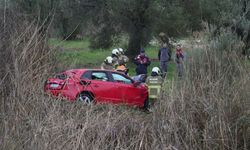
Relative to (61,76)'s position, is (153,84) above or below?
below

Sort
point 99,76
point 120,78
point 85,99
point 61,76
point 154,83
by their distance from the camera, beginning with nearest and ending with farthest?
point 61,76 → point 85,99 → point 154,83 → point 99,76 → point 120,78

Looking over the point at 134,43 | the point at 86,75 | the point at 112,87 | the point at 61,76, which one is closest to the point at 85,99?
the point at 61,76

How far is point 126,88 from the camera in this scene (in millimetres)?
15320

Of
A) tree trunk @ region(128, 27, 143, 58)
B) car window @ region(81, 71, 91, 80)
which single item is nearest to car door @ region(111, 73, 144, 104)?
car window @ region(81, 71, 91, 80)

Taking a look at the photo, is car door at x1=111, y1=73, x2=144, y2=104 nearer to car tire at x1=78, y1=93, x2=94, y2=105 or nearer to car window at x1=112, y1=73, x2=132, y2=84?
car window at x1=112, y1=73, x2=132, y2=84

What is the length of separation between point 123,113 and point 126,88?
6.07m

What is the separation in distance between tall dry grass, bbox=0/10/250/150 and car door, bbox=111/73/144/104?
18.6 ft

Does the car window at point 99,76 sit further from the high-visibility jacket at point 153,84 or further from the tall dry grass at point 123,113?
the tall dry grass at point 123,113

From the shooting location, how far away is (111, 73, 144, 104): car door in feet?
49.0

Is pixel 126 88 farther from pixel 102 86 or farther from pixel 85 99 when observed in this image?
pixel 85 99

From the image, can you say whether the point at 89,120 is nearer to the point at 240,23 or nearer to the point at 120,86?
the point at 240,23

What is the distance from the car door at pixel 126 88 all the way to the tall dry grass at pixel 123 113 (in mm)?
5658

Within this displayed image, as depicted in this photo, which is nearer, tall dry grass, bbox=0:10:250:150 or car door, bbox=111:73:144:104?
tall dry grass, bbox=0:10:250:150

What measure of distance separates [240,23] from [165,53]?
27.1 ft
